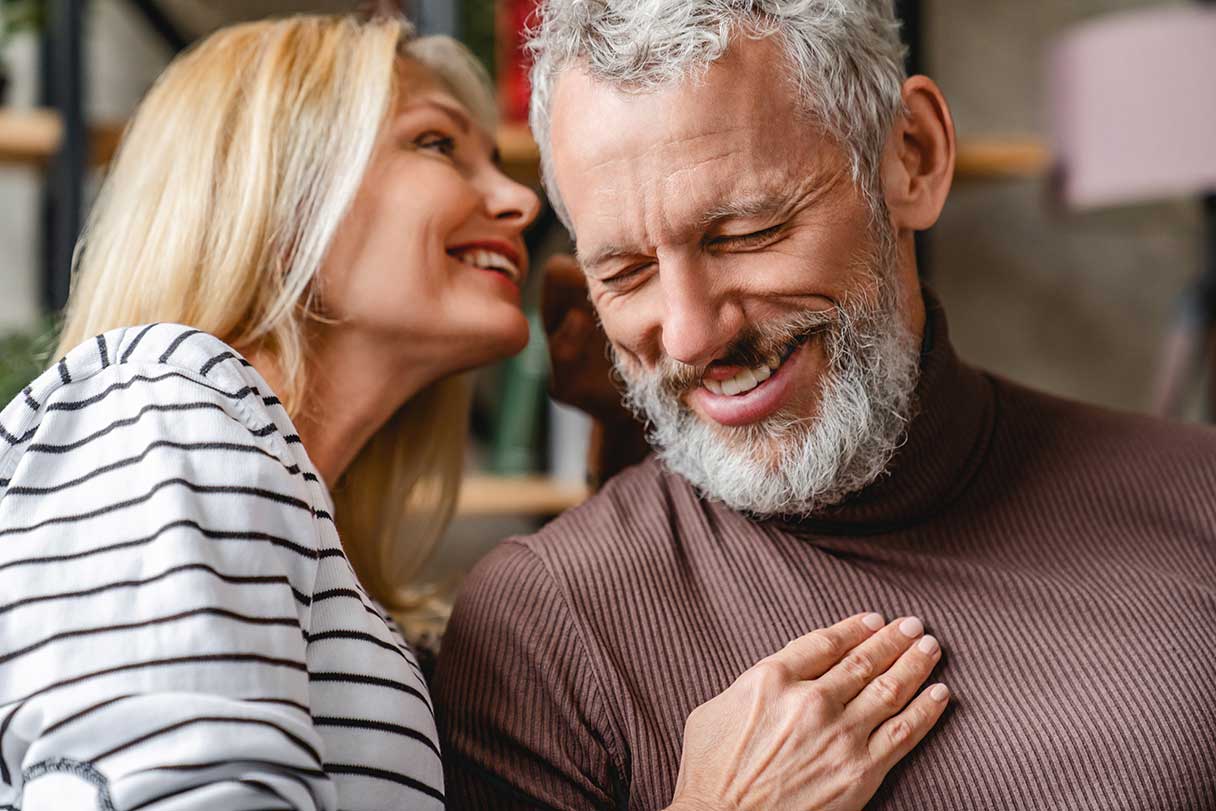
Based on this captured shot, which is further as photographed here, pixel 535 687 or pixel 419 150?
pixel 419 150

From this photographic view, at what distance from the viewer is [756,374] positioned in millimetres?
1069

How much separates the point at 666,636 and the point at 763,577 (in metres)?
0.11

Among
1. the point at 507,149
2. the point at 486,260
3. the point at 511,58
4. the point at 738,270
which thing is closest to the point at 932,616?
the point at 738,270

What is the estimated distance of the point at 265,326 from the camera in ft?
3.99

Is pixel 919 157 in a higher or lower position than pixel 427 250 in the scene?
higher

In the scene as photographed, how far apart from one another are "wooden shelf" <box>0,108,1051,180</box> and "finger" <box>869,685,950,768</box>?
101cm

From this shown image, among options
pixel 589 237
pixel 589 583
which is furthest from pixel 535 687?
pixel 589 237

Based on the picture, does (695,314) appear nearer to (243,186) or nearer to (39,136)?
(243,186)

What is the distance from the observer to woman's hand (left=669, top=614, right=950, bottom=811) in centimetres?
91

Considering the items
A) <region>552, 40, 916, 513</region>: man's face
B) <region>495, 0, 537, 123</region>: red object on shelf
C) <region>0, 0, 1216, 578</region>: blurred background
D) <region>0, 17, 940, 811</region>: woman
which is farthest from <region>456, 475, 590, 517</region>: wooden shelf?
<region>552, 40, 916, 513</region>: man's face

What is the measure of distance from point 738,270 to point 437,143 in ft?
1.72

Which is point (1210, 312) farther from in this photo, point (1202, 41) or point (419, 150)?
point (419, 150)

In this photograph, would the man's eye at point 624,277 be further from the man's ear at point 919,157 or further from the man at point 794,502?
the man's ear at point 919,157

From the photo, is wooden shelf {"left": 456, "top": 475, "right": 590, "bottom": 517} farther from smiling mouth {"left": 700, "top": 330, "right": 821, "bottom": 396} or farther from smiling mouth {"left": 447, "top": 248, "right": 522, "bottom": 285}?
smiling mouth {"left": 700, "top": 330, "right": 821, "bottom": 396}
